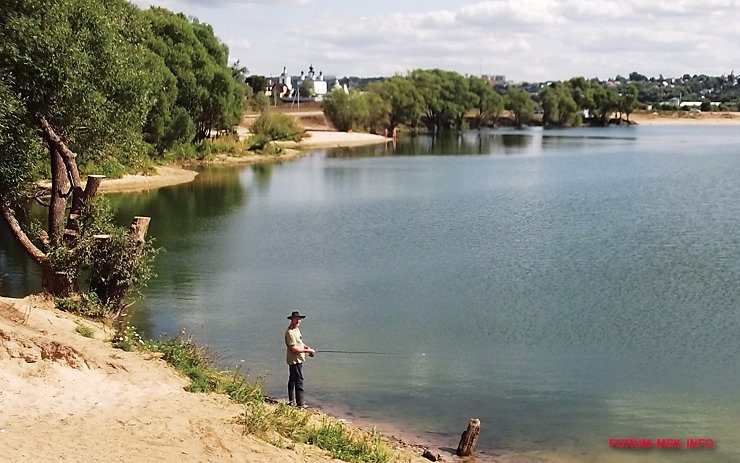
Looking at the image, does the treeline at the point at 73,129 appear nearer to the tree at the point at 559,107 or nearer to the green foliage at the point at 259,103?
the green foliage at the point at 259,103

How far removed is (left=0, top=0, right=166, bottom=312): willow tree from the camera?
62.1ft

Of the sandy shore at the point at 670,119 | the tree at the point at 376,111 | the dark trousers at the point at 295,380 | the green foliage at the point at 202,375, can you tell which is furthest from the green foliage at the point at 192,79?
the sandy shore at the point at 670,119

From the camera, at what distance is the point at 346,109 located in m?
117

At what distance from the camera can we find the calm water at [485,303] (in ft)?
53.8

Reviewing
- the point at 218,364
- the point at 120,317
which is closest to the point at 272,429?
the point at 218,364

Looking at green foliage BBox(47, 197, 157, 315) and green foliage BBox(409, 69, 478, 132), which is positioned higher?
green foliage BBox(409, 69, 478, 132)

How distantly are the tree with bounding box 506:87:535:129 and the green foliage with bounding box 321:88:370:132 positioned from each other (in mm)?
45964

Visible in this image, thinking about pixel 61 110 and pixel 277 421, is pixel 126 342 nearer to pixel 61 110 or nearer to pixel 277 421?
pixel 277 421

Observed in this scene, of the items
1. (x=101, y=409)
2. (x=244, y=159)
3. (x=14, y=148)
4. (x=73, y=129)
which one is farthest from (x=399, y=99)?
(x=101, y=409)

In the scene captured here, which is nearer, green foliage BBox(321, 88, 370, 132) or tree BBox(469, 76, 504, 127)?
green foliage BBox(321, 88, 370, 132)

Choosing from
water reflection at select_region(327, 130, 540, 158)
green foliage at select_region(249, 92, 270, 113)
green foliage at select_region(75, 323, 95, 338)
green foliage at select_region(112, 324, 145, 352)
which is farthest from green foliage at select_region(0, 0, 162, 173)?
green foliage at select_region(249, 92, 270, 113)

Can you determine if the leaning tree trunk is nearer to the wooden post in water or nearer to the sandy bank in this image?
the sandy bank

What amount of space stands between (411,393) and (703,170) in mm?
Result: 57458

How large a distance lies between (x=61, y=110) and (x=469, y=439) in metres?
11.8
